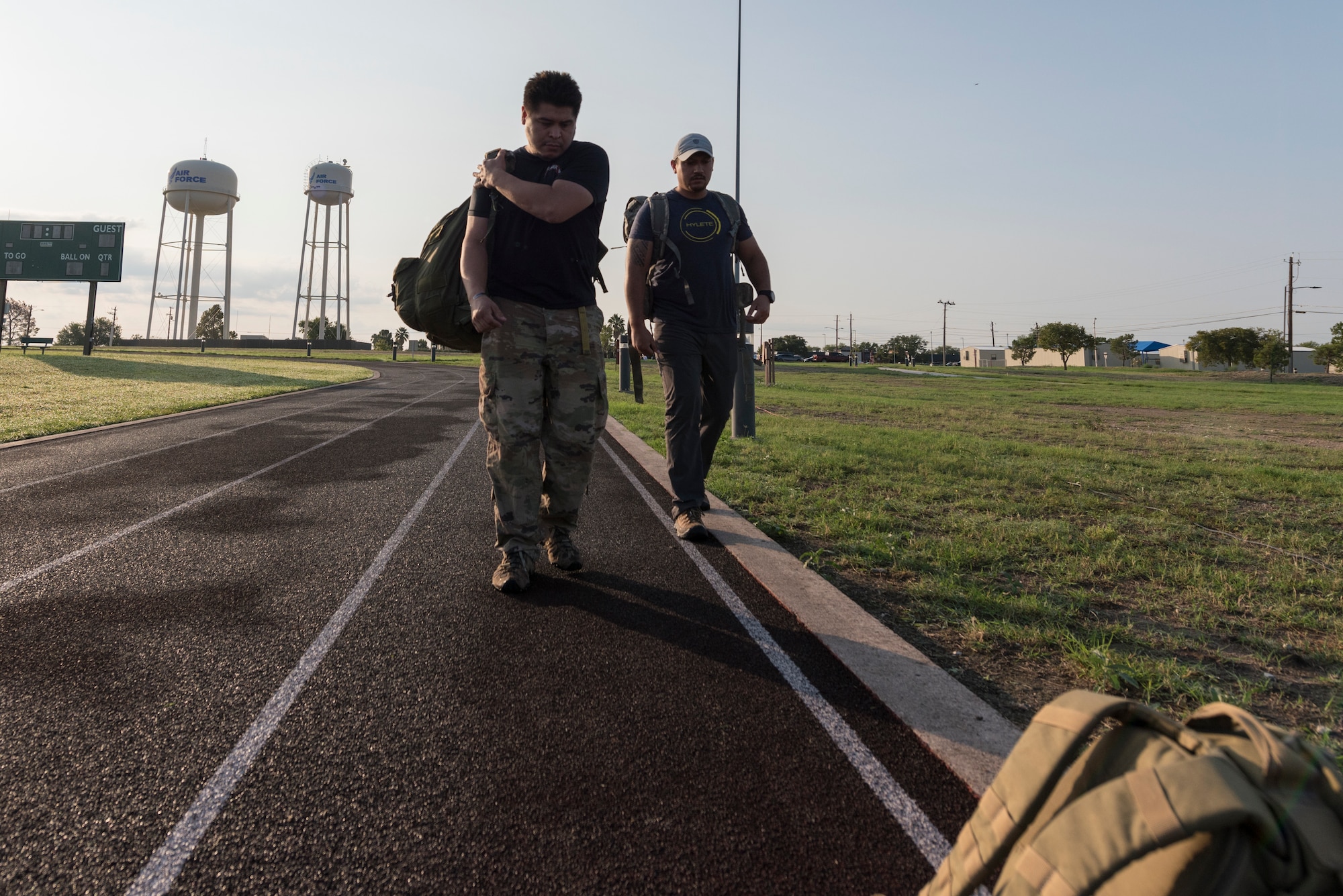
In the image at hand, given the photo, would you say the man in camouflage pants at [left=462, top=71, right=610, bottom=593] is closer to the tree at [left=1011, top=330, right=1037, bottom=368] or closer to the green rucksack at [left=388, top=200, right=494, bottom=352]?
the green rucksack at [left=388, top=200, right=494, bottom=352]

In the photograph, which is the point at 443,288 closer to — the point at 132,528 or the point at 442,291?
the point at 442,291

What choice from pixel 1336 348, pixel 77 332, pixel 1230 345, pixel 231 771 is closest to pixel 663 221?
pixel 231 771

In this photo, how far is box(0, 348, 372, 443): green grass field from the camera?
1192 centimetres

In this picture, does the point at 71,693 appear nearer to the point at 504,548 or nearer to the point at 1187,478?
the point at 504,548

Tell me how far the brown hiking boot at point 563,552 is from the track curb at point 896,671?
37.9 inches

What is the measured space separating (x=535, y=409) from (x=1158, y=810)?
10.2 ft

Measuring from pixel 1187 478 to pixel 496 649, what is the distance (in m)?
7.32

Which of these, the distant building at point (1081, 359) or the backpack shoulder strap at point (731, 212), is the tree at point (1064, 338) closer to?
the distant building at point (1081, 359)

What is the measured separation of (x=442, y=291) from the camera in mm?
3750

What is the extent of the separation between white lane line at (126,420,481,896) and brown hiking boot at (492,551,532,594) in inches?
26.3

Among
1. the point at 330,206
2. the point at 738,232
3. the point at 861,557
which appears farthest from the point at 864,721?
the point at 330,206

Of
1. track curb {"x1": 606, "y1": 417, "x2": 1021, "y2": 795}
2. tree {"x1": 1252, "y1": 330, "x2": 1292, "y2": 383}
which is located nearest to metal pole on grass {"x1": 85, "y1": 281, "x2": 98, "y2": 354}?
track curb {"x1": 606, "y1": 417, "x2": 1021, "y2": 795}

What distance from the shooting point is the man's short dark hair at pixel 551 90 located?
360 centimetres

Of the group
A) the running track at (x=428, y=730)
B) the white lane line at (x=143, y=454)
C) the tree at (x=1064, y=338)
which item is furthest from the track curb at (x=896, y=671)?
the tree at (x=1064, y=338)
